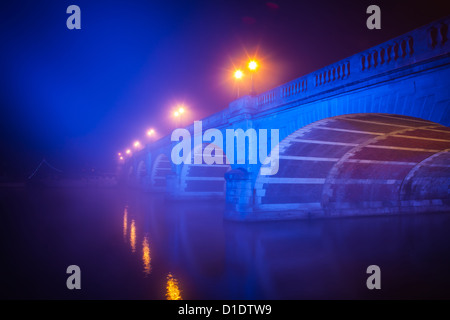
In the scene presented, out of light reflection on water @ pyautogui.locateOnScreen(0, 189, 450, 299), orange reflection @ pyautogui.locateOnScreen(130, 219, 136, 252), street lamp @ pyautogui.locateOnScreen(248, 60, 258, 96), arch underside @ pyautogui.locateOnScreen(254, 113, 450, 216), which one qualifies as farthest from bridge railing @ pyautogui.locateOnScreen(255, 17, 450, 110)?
orange reflection @ pyautogui.locateOnScreen(130, 219, 136, 252)

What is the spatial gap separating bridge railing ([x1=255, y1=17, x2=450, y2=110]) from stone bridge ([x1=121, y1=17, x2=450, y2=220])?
0.02 m

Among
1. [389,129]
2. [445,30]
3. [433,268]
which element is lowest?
[433,268]

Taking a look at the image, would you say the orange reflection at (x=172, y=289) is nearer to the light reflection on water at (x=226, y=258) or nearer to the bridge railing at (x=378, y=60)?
the light reflection on water at (x=226, y=258)

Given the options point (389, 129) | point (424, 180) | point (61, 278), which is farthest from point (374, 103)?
point (424, 180)

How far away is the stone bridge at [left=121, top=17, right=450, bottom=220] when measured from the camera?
6.61m

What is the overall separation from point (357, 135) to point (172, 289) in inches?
375

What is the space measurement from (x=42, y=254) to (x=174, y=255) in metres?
4.06

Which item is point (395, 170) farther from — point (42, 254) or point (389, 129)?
point (42, 254)

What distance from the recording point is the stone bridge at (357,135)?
6609 millimetres

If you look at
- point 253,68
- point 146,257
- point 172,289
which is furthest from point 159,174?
point 172,289

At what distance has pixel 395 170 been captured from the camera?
15.9 meters

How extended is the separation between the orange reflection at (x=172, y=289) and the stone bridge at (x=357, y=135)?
682 cm

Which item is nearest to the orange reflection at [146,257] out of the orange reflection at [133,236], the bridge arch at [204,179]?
the orange reflection at [133,236]
